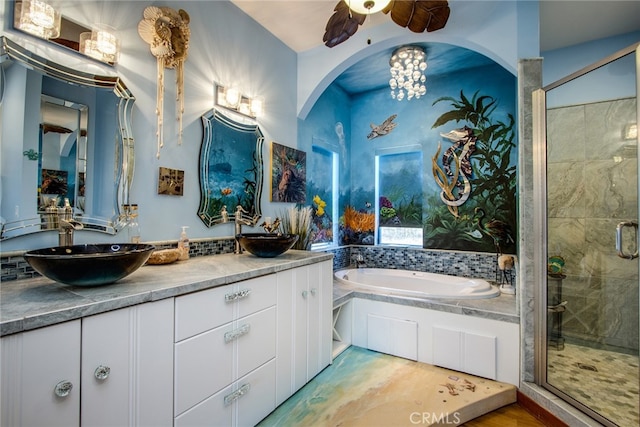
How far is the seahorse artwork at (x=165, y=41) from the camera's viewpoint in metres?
1.73

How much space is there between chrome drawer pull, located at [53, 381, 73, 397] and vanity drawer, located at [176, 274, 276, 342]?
0.36m

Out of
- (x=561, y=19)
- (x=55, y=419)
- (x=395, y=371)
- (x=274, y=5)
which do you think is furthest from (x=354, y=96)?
(x=55, y=419)

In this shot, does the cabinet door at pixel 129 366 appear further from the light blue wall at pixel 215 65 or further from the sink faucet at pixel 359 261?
the sink faucet at pixel 359 261

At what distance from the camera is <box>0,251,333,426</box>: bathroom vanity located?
0.82 metres

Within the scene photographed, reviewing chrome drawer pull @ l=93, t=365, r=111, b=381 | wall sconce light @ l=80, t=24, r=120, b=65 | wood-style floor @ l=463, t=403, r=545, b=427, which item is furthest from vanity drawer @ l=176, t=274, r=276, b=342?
wood-style floor @ l=463, t=403, r=545, b=427

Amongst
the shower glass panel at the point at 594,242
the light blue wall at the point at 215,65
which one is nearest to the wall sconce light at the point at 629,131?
the shower glass panel at the point at 594,242

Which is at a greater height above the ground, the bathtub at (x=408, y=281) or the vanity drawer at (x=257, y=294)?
the vanity drawer at (x=257, y=294)

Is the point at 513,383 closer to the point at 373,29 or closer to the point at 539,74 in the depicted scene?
the point at 539,74

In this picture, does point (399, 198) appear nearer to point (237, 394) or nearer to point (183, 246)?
point (183, 246)

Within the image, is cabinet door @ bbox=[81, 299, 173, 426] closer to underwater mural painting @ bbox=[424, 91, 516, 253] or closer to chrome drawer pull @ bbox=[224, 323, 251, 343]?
chrome drawer pull @ bbox=[224, 323, 251, 343]

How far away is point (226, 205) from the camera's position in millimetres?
2232

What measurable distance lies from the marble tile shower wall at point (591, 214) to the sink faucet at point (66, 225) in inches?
113

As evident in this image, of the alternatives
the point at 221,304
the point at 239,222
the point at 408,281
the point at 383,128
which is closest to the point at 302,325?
the point at 221,304

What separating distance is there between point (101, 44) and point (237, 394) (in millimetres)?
1969
